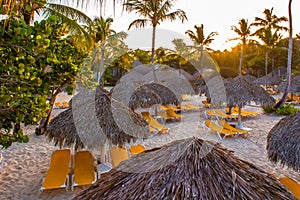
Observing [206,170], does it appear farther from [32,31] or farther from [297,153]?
[297,153]

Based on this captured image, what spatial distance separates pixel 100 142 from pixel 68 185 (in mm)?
1112

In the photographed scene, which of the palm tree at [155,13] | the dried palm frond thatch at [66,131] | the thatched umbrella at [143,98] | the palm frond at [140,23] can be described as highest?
the palm tree at [155,13]

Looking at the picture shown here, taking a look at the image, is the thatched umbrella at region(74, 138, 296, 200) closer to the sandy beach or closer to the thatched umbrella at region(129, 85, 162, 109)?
the sandy beach

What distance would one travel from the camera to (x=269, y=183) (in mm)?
2402

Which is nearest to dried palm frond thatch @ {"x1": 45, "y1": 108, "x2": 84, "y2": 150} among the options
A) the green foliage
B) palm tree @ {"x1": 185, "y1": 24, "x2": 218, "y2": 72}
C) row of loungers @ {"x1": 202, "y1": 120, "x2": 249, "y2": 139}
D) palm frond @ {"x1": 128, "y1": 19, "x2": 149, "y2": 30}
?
the green foliage

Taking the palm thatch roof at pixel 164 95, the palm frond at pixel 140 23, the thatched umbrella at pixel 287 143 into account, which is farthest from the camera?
the palm frond at pixel 140 23

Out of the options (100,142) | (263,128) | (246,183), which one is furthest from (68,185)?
(263,128)

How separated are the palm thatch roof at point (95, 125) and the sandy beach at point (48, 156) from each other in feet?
3.44

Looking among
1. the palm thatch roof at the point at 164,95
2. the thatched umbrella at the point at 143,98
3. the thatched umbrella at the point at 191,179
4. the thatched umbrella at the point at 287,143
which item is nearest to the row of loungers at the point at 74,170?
the thatched umbrella at the point at 191,179

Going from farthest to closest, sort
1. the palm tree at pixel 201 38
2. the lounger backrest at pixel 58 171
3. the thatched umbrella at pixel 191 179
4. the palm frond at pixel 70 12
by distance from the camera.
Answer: the palm tree at pixel 201 38 → the palm frond at pixel 70 12 → the lounger backrest at pixel 58 171 → the thatched umbrella at pixel 191 179

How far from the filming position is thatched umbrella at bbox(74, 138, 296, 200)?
219 cm

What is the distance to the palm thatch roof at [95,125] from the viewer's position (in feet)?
17.9

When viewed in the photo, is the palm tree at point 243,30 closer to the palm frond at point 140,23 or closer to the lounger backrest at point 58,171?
the palm frond at point 140,23

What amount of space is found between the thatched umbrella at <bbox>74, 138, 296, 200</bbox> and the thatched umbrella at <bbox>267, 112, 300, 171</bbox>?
249cm
